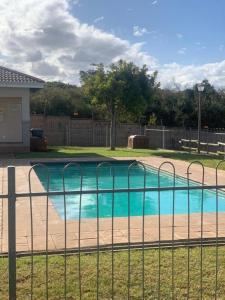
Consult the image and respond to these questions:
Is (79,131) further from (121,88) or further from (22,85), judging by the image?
(22,85)

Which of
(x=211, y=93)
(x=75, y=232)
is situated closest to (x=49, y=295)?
(x=75, y=232)

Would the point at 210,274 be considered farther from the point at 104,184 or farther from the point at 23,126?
the point at 23,126

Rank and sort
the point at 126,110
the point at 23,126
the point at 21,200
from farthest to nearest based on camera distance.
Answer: the point at 126,110
the point at 23,126
the point at 21,200

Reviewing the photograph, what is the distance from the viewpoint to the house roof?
21406 millimetres

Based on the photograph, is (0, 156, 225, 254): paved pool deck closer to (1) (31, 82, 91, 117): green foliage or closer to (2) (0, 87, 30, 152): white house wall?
(2) (0, 87, 30, 152): white house wall

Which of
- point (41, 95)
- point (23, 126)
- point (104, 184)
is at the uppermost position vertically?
point (41, 95)

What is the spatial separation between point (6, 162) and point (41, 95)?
73.8 feet

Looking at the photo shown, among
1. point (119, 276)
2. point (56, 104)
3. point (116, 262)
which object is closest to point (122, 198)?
point (116, 262)

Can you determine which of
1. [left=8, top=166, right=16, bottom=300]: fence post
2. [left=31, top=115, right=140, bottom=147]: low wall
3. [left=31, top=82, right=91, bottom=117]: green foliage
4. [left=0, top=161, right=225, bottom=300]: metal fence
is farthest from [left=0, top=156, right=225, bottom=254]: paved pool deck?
[left=31, top=82, right=91, bottom=117]: green foliage

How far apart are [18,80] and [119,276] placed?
1817cm

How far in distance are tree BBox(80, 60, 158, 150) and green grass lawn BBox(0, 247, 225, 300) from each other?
1762 cm

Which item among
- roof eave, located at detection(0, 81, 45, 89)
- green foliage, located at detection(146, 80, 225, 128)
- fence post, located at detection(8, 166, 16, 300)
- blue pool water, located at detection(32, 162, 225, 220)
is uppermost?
roof eave, located at detection(0, 81, 45, 89)

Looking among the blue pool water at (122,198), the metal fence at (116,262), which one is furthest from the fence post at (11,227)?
the blue pool water at (122,198)

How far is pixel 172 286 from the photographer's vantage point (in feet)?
14.8
